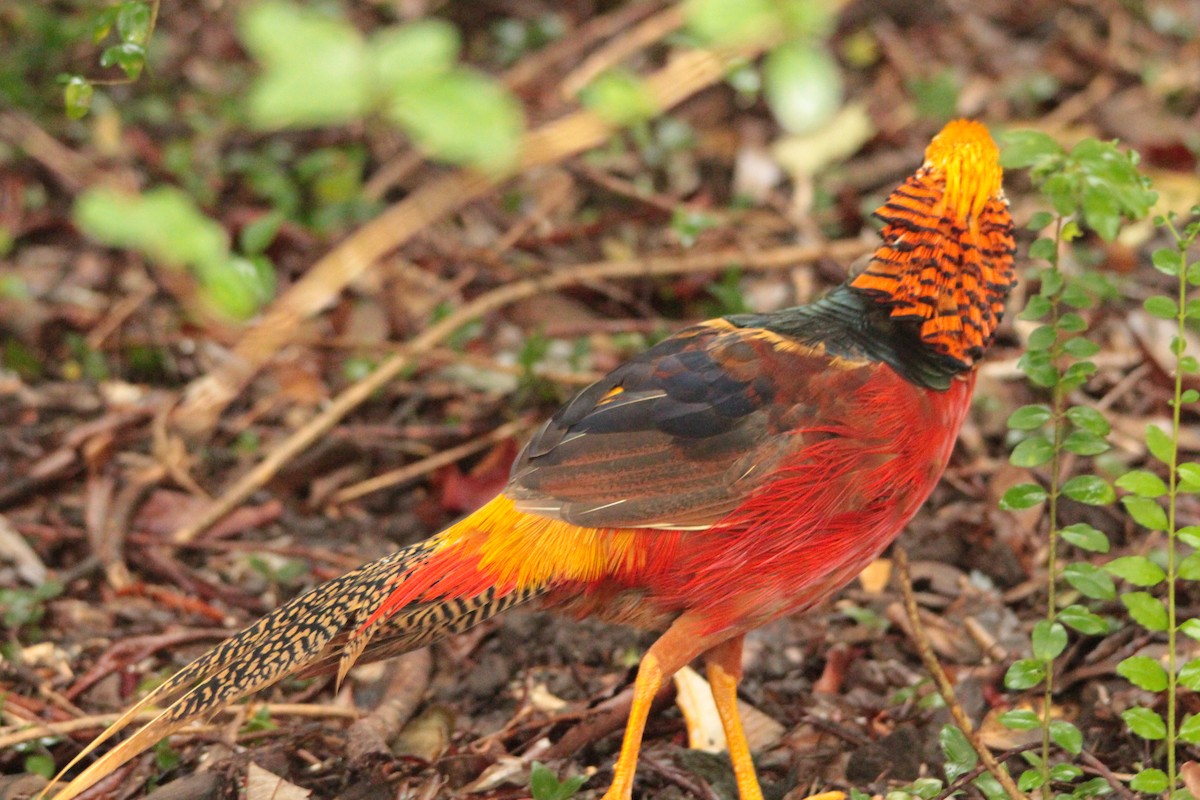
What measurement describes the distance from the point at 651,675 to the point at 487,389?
2166mm

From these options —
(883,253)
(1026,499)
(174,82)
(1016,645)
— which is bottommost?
(1016,645)

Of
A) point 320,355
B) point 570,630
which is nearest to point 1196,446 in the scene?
point 570,630

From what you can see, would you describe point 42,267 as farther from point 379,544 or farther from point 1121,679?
point 1121,679

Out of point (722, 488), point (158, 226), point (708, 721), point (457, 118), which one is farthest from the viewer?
point (708, 721)

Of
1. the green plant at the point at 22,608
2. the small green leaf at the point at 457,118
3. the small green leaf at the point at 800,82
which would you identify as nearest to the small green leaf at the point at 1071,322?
the small green leaf at the point at 800,82

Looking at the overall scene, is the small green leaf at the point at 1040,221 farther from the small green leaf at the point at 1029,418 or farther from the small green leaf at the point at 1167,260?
the small green leaf at the point at 1029,418

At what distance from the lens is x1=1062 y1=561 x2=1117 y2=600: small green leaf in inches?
114

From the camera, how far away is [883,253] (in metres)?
3.36

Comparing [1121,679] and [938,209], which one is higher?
[938,209]

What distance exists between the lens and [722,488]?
315cm

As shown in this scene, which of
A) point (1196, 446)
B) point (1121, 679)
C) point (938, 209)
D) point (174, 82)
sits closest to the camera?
point (938, 209)

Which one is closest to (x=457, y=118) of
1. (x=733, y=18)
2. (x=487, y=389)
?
(x=733, y=18)

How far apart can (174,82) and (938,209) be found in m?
4.71

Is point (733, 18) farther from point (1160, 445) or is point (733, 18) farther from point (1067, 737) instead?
point (1067, 737)
